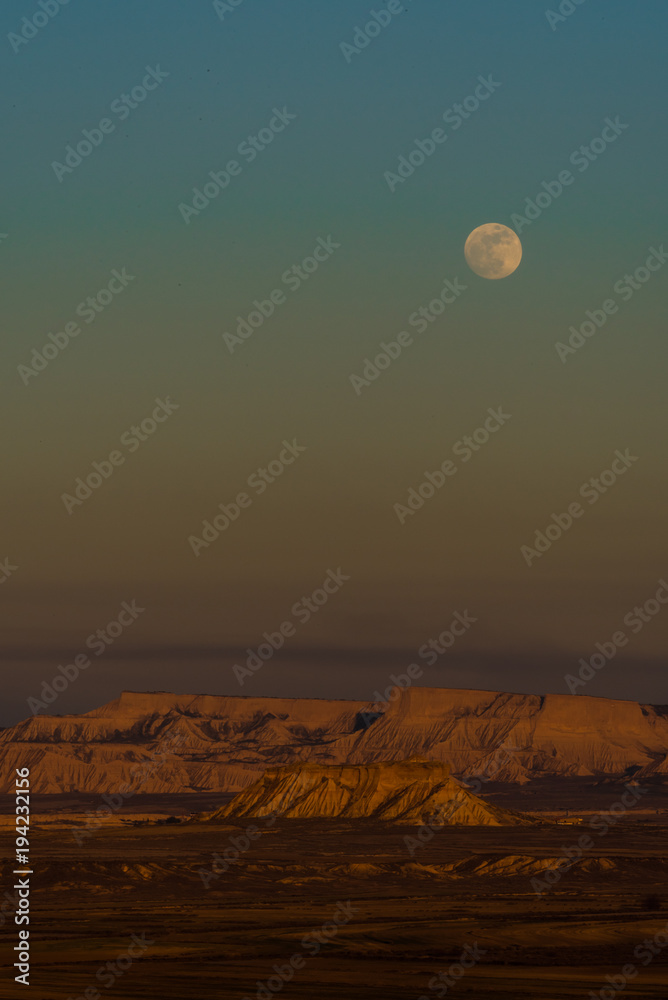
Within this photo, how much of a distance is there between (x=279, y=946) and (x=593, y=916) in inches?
1248

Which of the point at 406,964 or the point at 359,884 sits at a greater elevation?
the point at 359,884

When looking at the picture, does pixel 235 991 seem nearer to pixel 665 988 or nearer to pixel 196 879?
pixel 665 988

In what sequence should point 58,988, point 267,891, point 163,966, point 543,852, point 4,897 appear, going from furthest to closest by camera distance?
point 543,852 → point 267,891 → point 4,897 → point 163,966 → point 58,988

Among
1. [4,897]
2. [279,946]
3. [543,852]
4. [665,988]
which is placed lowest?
[665,988]

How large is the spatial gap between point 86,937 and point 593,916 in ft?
139

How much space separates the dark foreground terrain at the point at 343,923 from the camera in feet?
302

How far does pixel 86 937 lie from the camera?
110250mm

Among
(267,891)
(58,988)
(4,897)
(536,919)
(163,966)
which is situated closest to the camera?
(58,988)

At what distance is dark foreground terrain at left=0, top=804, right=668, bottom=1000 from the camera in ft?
302

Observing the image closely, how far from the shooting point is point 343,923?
394ft

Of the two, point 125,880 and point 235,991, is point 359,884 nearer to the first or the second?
Result: point 125,880

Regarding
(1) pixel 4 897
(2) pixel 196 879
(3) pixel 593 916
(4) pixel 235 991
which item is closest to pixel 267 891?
(2) pixel 196 879

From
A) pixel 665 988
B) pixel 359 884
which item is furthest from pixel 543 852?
pixel 665 988

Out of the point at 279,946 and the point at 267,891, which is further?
the point at 267,891
